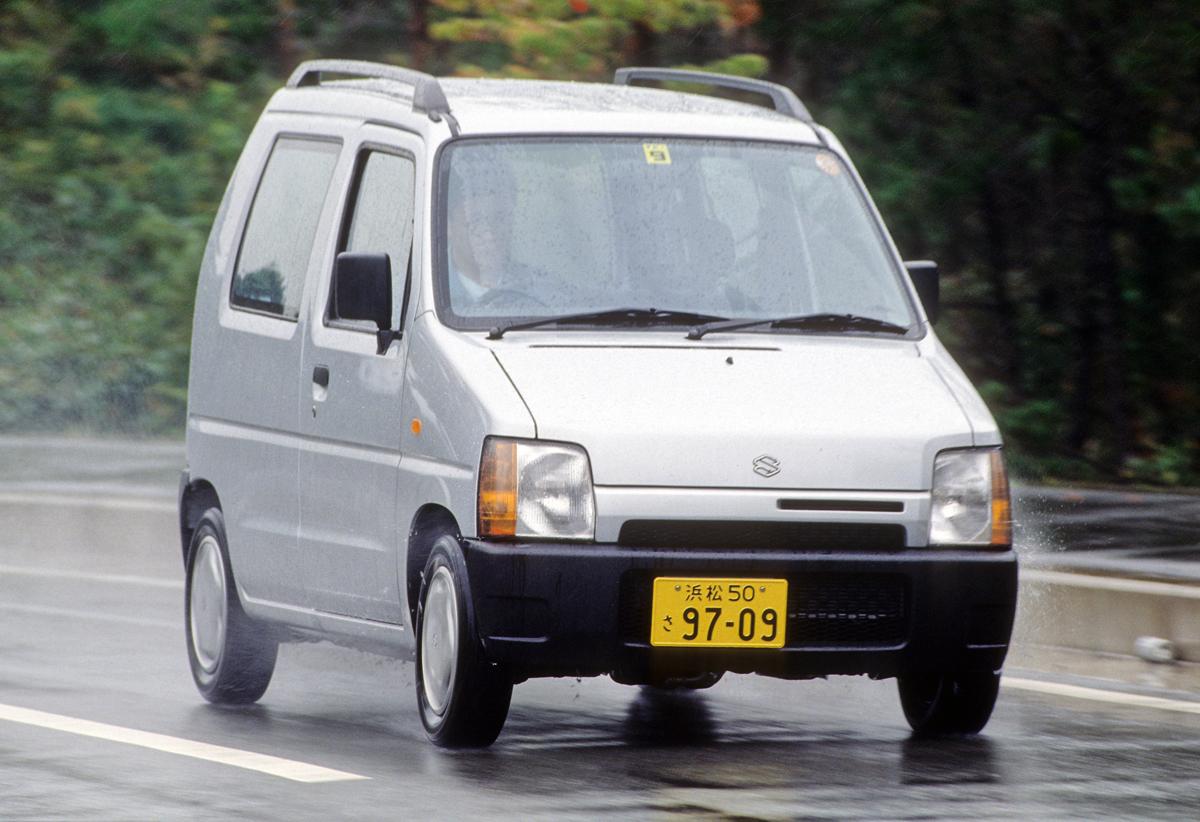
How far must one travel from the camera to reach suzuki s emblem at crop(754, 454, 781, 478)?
25.8 feet

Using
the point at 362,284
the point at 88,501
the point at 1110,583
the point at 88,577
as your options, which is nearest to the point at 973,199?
the point at 88,501

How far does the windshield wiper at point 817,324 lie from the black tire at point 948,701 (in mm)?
1099

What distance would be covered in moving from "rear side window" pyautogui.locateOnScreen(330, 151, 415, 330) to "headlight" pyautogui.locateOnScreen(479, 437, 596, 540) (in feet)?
3.23

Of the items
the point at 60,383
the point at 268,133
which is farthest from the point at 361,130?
the point at 60,383

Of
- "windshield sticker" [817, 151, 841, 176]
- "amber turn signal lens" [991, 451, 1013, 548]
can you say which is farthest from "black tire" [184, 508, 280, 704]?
"amber turn signal lens" [991, 451, 1013, 548]

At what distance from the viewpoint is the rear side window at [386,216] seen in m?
8.72

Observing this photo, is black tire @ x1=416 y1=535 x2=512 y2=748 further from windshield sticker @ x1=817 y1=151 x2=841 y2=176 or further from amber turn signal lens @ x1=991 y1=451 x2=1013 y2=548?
windshield sticker @ x1=817 y1=151 x2=841 y2=176

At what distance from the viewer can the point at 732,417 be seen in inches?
311

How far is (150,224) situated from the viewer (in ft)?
81.0

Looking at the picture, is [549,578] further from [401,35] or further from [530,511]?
[401,35]

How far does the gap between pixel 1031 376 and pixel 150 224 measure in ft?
27.6

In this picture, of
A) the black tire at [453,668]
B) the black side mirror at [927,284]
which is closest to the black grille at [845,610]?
the black tire at [453,668]

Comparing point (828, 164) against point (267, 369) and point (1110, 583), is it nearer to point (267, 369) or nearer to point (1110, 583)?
point (267, 369)

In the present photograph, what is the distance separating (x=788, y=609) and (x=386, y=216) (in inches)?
81.0
